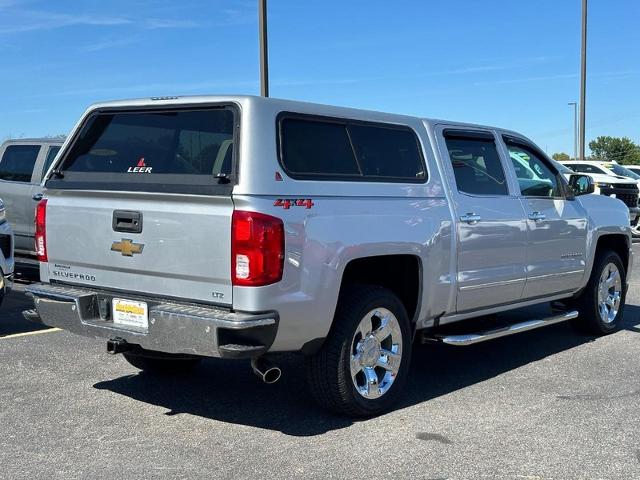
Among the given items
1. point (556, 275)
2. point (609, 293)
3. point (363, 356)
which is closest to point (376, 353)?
point (363, 356)

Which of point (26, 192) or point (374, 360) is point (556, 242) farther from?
point (26, 192)

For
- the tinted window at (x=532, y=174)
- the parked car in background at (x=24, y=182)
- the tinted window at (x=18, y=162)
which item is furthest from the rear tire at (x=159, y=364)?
the tinted window at (x=18, y=162)

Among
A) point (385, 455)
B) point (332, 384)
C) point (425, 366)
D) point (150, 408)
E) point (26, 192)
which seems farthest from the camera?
point (26, 192)

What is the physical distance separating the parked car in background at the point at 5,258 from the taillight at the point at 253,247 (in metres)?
3.95

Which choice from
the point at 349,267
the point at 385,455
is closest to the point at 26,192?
the point at 349,267

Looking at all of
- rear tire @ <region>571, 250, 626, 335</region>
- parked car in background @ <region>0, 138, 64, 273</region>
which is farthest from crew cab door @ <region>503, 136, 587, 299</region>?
parked car in background @ <region>0, 138, 64, 273</region>

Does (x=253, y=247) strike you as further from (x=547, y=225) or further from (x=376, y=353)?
(x=547, y=225)

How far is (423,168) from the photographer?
5.49 m

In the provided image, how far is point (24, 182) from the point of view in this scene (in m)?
10.9

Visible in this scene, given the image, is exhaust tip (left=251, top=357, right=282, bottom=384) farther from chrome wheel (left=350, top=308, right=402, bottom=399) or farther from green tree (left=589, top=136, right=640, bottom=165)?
green tree (left=589, top=136, right=640, bottom=165)

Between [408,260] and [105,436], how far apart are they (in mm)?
2282

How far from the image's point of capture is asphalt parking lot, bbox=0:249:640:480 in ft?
13.4

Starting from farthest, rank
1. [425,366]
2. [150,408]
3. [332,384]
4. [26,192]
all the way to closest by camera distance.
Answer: [26,192], [425,366], [150,408], [332,384]

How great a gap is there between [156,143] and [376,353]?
199 cm
